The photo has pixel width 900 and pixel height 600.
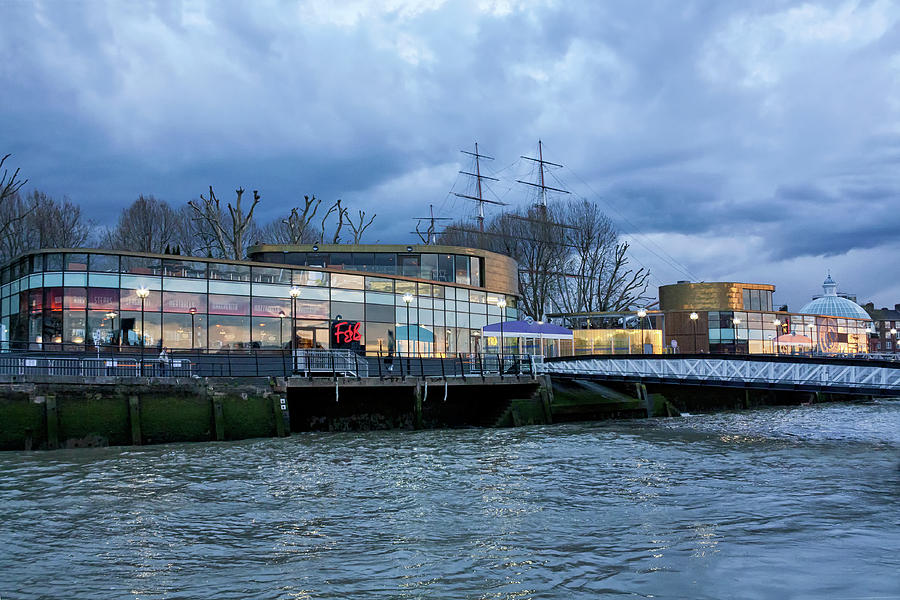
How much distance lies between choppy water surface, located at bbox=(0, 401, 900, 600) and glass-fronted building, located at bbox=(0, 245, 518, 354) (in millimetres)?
15371

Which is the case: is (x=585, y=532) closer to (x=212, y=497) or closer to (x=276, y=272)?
(x=212, y=497)

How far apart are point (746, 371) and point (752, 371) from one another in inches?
9.6

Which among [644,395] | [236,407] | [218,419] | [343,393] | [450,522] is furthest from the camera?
[644,395]

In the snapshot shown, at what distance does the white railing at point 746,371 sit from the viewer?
25469 millimetres

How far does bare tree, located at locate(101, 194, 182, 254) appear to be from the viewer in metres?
64.8

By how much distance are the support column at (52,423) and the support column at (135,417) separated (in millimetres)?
2020

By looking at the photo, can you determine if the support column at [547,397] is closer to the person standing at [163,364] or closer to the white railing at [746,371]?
the white railing at [746,371]

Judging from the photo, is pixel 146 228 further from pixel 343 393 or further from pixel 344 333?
pixel 343 393

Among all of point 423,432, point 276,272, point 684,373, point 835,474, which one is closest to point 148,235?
point 276,272

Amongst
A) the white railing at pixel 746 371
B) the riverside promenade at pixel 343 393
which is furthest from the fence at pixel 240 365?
the white railing at pixel 746 371

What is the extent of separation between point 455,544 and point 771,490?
790 cm

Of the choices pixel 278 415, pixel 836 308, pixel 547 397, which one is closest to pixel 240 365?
pixel 278 415

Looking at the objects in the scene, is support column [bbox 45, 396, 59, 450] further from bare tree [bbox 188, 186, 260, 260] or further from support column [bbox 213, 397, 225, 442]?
bare tree [bbox 188, 186, 260, 260]

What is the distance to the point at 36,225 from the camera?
59.6m
